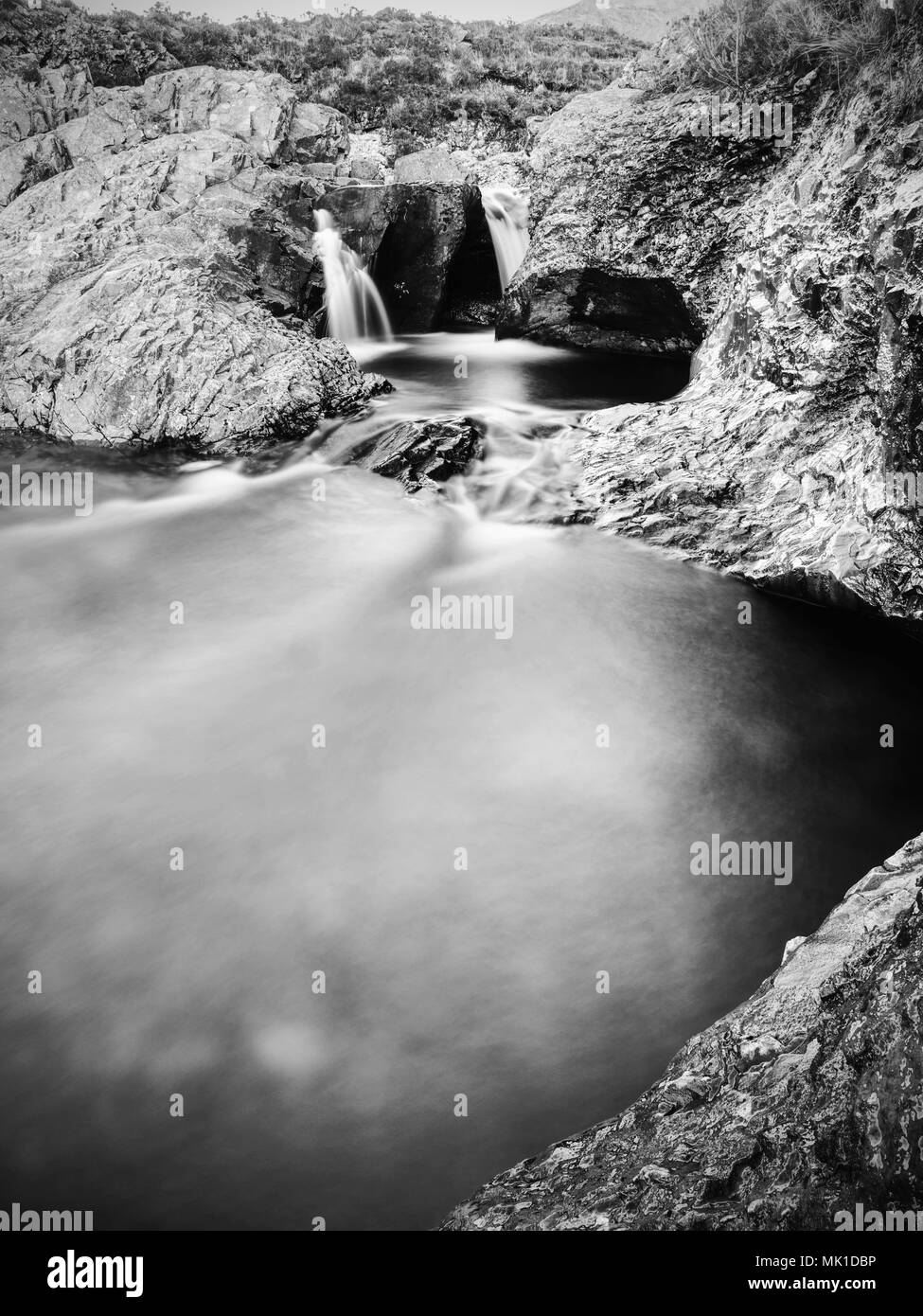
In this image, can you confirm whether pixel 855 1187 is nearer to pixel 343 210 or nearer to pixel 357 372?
pixel 357 372

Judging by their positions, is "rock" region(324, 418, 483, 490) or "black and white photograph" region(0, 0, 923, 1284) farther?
"rock" region(324, 418, 483, 490)

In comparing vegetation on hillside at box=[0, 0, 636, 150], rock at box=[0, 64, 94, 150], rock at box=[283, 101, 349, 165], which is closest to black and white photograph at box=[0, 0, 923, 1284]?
rock at box=[0, 64, 94, 150]

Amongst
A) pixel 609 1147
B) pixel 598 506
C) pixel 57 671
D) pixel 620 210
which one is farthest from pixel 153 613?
pixel 620 210

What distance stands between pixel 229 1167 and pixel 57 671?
371cm

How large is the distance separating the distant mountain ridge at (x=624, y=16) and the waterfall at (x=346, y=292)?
21.0 m

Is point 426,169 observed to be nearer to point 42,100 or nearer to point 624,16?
point 42,100

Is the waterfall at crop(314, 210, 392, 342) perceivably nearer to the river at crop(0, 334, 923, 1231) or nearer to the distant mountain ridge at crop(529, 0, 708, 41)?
the river at crop(0, 334, 923, 1231)

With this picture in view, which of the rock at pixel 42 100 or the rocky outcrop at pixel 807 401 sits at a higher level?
the rock at pixel 42 100

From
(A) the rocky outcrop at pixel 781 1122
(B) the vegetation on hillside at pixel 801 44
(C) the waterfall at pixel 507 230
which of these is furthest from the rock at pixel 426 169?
(A) the rocky outcrop at pixel 781 1122

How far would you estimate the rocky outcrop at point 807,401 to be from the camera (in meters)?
5.40

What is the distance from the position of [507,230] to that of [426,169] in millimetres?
6053

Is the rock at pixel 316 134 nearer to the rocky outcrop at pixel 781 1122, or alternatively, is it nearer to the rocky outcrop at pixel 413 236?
the rocky outcrop at pixel 413 236

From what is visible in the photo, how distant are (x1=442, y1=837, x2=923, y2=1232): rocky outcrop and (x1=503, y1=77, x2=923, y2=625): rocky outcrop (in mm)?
3589

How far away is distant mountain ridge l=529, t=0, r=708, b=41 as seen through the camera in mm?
29328
